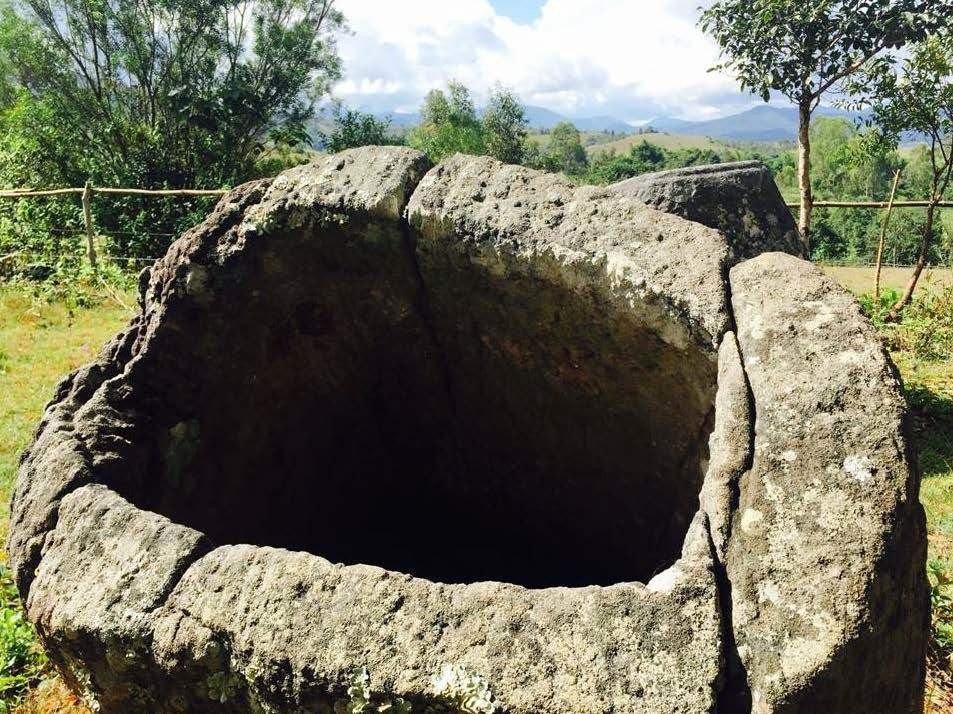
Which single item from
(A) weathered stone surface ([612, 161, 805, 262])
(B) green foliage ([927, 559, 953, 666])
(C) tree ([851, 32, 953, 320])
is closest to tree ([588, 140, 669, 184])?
(C) tree ([851, 32, 953, 320])

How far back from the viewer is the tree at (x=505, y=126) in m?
41.1

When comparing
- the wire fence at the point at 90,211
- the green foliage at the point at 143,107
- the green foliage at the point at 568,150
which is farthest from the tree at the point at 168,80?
the green foliage at the point at 568,150

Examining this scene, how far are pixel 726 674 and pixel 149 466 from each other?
7.44 feet

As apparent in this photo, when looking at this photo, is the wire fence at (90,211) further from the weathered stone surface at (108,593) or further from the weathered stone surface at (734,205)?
the weathered stone surface at (108,593)

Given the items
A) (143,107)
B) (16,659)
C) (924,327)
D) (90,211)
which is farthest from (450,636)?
(143,107)

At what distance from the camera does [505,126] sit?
141 feet

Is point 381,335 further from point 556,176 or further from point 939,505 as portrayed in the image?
point 939,505

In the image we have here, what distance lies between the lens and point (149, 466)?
9.98 feet

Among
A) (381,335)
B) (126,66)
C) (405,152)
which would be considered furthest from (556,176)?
(126,66)

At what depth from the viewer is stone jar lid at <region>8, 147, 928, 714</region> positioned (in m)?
1.72

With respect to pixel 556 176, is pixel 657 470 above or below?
below

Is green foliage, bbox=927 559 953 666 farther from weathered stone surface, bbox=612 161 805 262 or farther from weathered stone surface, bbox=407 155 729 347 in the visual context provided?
weathered stone surface, bbox=612 161 805 262

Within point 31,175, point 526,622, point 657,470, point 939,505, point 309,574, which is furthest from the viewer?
point 31,175

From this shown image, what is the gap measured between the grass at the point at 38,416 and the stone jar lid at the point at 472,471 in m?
1.16
